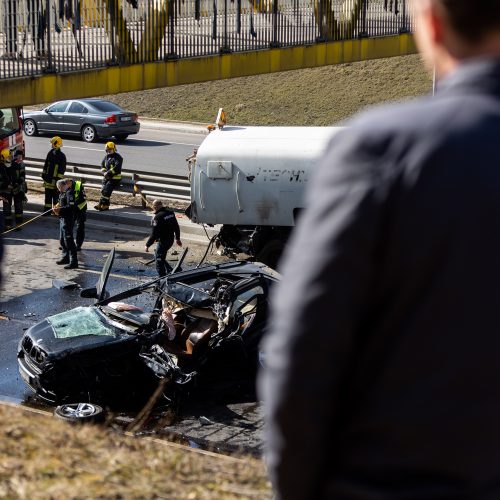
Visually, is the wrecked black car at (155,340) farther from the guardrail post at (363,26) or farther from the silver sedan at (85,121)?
the silver sedan at (85,121)

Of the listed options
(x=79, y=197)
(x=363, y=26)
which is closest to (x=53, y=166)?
(x=79, y=197)

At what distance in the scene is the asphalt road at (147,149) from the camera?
27.1 meters

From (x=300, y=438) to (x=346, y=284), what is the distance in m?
0.26

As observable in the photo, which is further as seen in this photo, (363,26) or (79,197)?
(363,26)

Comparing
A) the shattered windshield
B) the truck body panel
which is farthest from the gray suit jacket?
the truck body panel

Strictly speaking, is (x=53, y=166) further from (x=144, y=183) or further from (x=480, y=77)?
(x=480, y=77)

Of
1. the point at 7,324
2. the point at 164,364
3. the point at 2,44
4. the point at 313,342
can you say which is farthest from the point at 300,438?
the point at 2,44

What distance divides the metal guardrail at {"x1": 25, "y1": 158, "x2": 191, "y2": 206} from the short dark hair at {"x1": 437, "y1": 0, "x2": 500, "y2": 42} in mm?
18615

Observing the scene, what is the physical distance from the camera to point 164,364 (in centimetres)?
1037

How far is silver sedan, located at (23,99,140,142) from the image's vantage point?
3108cm

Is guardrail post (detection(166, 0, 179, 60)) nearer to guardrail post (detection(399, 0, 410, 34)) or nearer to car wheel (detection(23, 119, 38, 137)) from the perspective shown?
guardrail post (detection(399, 0, 410, 34))

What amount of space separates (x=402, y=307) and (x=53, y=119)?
3169 centimetres

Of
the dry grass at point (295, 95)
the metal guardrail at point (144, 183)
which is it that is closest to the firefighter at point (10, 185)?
the metal guardrail at point (144, 183)

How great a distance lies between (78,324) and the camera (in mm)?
10773
